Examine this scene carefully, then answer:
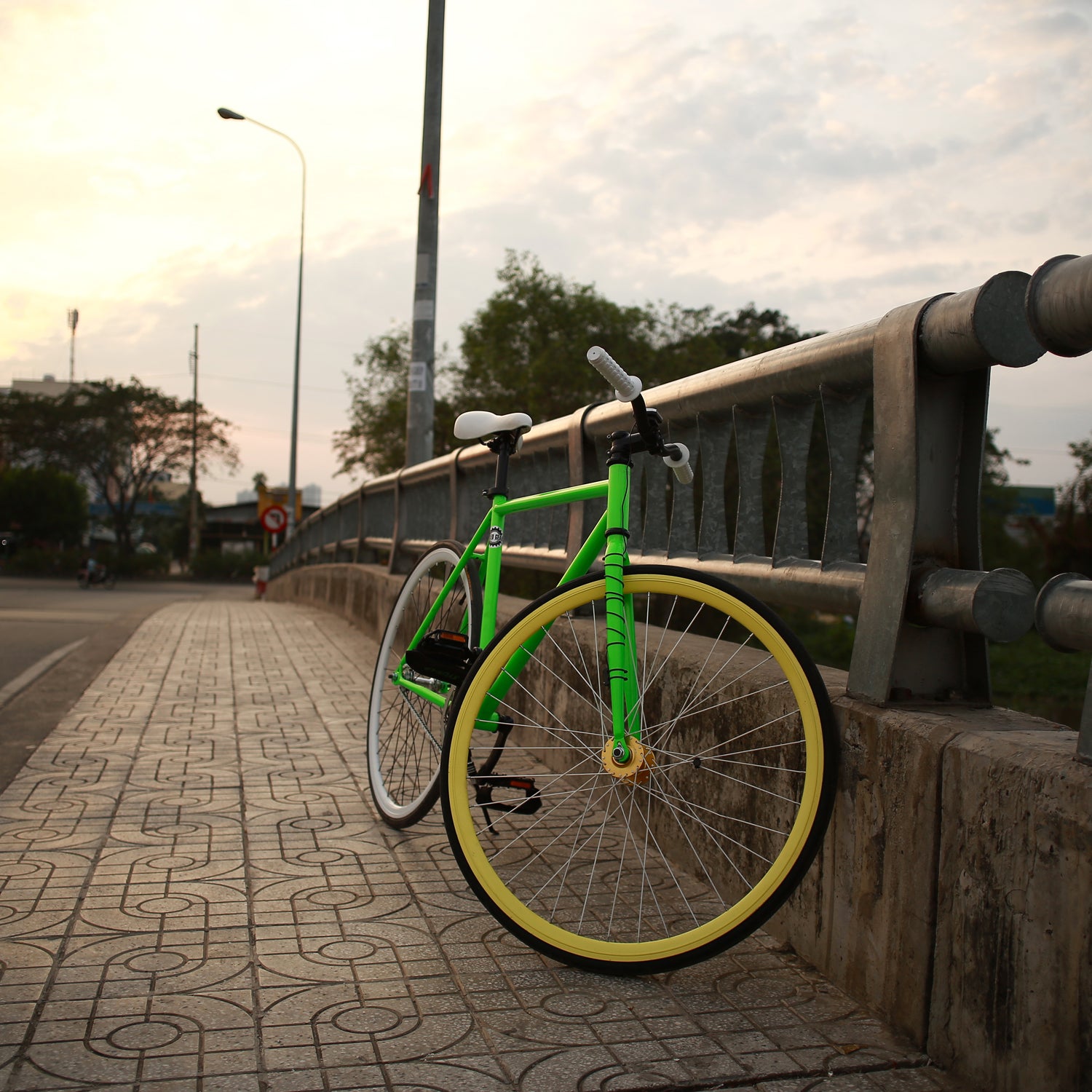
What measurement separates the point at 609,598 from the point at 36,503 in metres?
67.4

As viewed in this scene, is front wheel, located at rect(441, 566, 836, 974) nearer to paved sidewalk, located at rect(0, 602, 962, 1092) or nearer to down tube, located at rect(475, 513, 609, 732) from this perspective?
down tube, located at rect(475, 513, 609, 732)

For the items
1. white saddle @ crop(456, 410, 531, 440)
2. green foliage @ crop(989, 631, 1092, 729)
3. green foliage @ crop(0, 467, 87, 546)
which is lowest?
green foliage @ crop(989, 631, 1092, 729)

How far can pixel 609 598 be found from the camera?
277 cm

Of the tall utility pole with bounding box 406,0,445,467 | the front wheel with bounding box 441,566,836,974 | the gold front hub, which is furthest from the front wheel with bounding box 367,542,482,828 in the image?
the tall utility pole with bounding box 406,0,445,467

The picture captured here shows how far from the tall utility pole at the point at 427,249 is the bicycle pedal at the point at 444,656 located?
8.63 m

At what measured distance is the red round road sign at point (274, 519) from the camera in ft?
104

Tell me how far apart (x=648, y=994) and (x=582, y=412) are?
2752mm

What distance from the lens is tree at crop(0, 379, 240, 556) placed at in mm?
58969

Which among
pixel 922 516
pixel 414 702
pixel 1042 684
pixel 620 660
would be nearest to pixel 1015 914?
pixel 922 516

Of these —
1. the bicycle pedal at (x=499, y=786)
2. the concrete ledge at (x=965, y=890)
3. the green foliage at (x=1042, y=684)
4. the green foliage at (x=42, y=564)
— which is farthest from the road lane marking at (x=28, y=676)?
the green foliage at (x=42, y=564)

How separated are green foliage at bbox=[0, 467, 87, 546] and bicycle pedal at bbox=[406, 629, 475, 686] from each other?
212 feet

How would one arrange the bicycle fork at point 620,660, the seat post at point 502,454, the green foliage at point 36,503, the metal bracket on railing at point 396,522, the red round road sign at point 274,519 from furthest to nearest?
the green foliage at point 36,503 < the red round road sign at point 274,519 < the metal bracket on railing at point 396,522 < the seat post at point 502,454 < the bicycle fork at point 620,660

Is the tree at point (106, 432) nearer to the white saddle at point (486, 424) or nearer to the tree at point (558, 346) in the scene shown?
the tree at point (558, 346)

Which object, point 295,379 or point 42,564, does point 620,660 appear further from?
point 42,564
